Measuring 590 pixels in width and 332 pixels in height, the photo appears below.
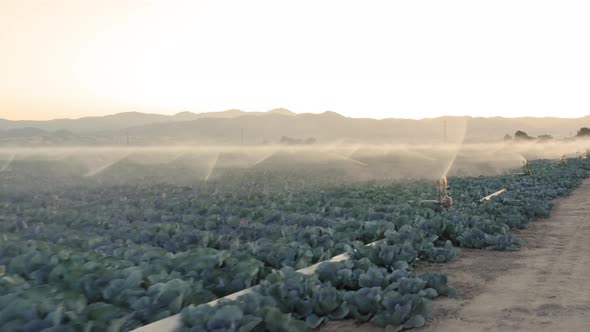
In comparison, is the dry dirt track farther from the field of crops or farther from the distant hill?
the distant hill

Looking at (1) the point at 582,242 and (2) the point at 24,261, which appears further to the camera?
(1) the point at 582,242

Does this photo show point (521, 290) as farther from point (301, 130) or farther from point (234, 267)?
point (301, 130)

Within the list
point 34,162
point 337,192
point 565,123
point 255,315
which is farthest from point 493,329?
point 565,123

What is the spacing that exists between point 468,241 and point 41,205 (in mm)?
12139

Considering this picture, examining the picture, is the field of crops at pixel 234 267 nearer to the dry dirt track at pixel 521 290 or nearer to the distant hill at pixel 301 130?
the dry dirt track at pixel 521 290

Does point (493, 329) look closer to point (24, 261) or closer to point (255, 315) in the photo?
point (255, 315)

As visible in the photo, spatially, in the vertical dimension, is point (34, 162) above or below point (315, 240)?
below

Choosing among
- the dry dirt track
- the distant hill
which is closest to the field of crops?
the dry dirt track

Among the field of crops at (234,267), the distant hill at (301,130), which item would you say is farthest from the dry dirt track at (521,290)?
the distant hill at (301,130)

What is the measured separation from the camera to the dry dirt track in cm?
505

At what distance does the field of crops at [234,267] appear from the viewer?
4492mm

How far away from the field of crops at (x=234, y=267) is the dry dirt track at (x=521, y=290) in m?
0.26

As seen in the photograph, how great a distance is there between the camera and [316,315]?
5.18 metres

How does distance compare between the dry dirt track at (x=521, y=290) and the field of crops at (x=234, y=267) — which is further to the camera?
the dry dirt track at (x=521, y=290)
